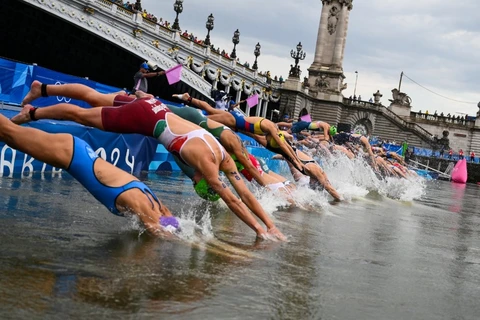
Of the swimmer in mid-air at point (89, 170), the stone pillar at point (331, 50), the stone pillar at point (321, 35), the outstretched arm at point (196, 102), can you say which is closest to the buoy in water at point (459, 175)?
the stone pillar at point (331, 50)

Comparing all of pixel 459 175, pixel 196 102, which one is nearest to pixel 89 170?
pixel 196 102

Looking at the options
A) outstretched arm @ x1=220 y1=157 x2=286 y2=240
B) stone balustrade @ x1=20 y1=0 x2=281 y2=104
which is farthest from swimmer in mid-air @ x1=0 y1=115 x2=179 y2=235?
stone balustrade @ x1=20 y1=0 x2=281 y2=104

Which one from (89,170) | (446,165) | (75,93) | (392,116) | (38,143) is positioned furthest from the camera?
(392,116)

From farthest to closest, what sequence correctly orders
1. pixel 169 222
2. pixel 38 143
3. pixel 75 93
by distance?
pixel 75 93 < pixel 169 222 < pixel 38 143

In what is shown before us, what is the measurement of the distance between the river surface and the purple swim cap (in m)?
0.13

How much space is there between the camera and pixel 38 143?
21.4 feet

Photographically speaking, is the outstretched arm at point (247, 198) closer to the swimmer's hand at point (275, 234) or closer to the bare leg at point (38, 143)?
the swimmer's hand at point (275, 234)

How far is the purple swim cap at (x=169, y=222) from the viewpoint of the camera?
7.23 meters

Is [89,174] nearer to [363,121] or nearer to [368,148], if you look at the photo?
[368,148]

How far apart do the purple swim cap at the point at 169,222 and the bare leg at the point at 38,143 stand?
1.21 meters

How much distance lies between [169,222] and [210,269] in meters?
1.42

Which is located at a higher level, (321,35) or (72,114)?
(321,35)

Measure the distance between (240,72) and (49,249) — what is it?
62560 mm

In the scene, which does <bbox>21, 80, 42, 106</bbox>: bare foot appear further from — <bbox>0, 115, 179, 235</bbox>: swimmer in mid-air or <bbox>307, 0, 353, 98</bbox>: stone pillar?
<bbox>307, 0, 353, 98</bbox>: stone pillar
